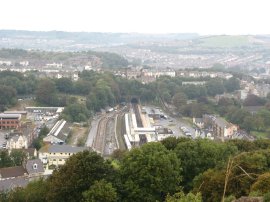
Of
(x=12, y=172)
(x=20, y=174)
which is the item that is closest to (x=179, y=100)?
(x=20, y=174)

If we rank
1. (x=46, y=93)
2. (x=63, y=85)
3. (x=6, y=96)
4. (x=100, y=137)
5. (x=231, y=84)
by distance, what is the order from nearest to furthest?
(x=100, y=137), (x=6, y=96), (x=46, y=93), (x=63, y=85), (x=231, y=84)

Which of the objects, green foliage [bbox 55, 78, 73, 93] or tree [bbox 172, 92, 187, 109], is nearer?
tree [bbox 172, 92, 187, 109]

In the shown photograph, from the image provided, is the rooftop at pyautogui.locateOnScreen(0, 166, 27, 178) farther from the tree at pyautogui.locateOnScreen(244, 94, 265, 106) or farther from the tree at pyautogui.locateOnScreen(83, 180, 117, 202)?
the tree at pyautogui.locateOnScreen(244, 94, 265, 106)

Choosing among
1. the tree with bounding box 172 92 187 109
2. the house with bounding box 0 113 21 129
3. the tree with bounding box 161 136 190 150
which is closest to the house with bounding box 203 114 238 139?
the tree with bounding box 172 92 187 109

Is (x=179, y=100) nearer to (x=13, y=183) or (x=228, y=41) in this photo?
(x=13, y=183)

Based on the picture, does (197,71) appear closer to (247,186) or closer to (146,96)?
(146,96)

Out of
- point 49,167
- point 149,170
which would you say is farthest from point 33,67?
point 149,170
